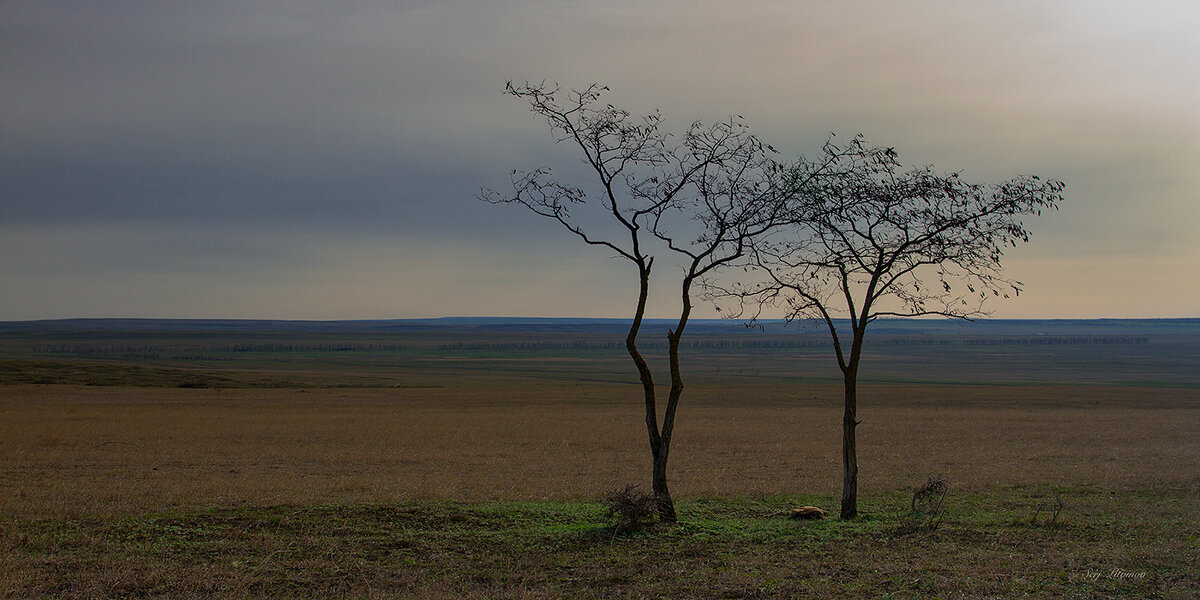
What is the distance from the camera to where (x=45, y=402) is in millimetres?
48812

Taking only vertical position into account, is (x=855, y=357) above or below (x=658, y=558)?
above

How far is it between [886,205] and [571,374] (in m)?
110

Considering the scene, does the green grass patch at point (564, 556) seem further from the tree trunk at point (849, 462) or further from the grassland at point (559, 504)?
the tree trunk at point (849, 462)

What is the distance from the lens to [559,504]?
16.4 m

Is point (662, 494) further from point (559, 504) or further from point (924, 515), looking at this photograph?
point (924, 515)

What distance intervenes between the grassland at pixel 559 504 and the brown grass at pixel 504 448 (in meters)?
0.18

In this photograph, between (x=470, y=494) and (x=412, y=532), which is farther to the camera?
(x=470, y=494)

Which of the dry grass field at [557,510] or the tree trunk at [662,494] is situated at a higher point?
the tree trunk at [662,494]

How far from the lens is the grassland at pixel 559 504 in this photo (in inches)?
395

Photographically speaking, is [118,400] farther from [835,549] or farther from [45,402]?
[835,549]

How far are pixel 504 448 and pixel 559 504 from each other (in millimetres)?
15534

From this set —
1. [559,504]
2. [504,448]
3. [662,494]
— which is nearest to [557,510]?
[559,504]

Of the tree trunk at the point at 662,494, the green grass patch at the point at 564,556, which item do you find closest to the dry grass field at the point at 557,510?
the green grass patch at the point at 564,556

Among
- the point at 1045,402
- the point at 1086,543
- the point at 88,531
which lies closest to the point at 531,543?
the point at 88,531
